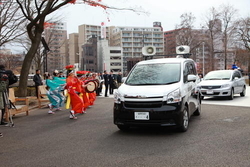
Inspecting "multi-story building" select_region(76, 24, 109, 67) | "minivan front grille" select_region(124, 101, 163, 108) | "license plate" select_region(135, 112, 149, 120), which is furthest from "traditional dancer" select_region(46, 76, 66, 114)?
"multi-story building" select_region(76, 24, 109, 67)

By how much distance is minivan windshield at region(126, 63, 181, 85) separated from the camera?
6.51m

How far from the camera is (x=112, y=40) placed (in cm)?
11025

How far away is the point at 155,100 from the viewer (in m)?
5.79

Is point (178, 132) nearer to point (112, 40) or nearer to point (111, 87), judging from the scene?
point (111, 87)

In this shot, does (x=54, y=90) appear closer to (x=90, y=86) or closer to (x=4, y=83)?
(x=90, y=86)

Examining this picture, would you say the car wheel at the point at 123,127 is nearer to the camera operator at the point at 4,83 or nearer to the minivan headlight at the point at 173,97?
the minivan headlight at the point at 173,97

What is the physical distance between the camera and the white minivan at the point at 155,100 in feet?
19.0

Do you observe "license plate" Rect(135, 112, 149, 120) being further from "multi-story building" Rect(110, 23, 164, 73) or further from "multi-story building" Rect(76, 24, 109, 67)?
"multi-story building" Rect(76, 24, 109, 67)

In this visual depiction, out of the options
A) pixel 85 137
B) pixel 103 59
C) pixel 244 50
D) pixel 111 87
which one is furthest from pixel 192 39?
pixel 103 59

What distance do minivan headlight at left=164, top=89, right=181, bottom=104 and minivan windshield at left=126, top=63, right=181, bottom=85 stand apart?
0.49m

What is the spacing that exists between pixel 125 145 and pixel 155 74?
7.17ft

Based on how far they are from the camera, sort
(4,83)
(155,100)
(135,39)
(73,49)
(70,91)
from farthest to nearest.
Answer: (73,49), (135,39), (70,91), (4,83), (155,100)

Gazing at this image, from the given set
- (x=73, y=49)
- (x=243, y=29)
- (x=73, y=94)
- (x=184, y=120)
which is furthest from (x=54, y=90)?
(x=73, y=49)

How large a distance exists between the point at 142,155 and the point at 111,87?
15.6m
